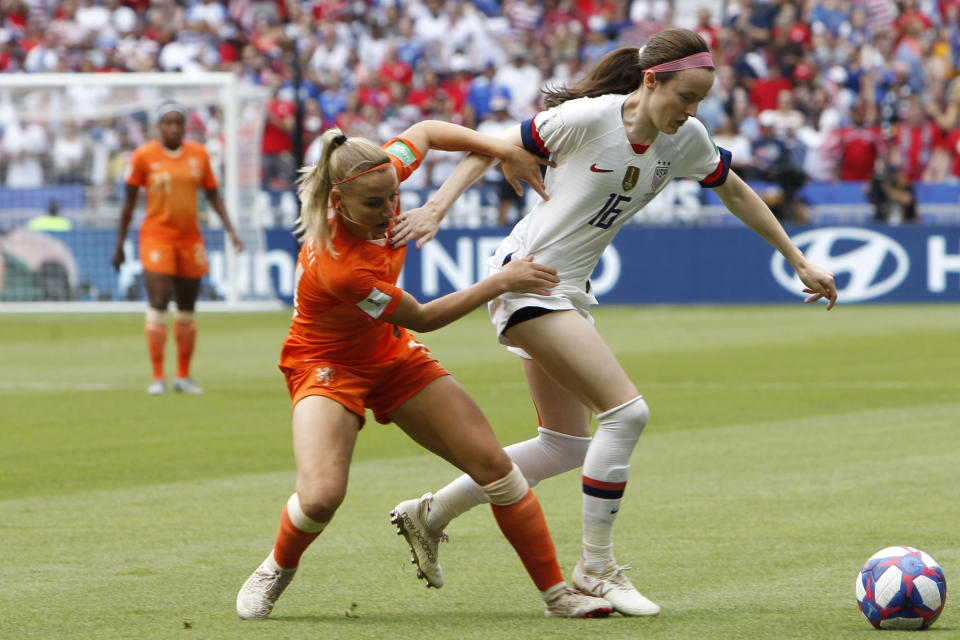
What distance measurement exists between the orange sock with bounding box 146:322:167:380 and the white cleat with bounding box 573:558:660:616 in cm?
855

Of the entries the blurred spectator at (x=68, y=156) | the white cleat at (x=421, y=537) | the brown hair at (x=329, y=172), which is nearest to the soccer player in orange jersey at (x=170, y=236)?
the white cleat at (x=421, y=537)

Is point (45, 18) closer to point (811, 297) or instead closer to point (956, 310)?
point (956, 310)

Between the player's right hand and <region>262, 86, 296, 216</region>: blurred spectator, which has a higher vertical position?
the player's right hand

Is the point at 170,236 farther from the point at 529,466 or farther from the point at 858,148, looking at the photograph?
the point at 858,148

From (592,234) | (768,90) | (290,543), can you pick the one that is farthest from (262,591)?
(768,90)

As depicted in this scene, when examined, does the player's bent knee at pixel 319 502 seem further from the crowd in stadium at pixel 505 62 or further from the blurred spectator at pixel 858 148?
the blurred spectator at pixel 858 148

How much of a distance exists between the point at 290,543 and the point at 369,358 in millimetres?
713

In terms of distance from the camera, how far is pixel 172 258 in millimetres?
13523

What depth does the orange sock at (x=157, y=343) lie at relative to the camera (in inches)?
536

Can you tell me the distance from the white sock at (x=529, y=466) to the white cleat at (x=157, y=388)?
7896 mm

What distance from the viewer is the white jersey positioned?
19.0ft

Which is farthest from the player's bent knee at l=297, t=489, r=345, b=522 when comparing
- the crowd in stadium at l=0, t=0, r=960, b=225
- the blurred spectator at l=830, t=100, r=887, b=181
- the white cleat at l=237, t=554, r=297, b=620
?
the blurred spectator at l=830, t=100, r=887, b=181

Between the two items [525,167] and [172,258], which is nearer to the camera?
[525,167]

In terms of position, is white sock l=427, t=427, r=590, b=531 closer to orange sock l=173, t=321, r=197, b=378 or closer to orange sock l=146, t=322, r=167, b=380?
orange sock l=173, t=321, r=197, b=378
